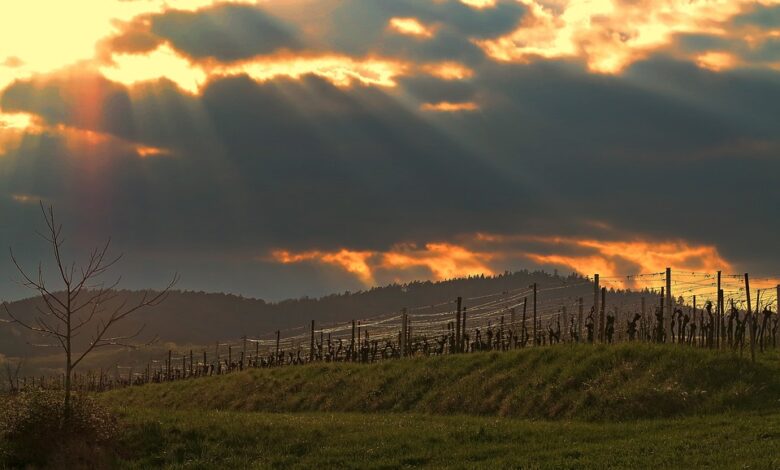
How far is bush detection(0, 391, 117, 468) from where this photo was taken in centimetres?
2488

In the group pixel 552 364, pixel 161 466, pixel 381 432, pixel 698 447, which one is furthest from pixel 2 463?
pixel 552 364

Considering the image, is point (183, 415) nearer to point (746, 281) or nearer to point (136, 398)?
point (746, 281)

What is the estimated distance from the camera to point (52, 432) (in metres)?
25.8

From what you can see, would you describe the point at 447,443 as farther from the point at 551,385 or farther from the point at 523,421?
the point at 551,385

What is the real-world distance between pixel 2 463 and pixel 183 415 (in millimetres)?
6410

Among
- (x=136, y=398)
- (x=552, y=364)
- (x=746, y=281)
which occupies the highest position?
(x=746, y=281)

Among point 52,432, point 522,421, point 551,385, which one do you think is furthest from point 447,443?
point 52,432

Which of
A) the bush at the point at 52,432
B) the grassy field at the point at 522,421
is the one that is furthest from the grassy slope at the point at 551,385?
the bush at the point at 52,432

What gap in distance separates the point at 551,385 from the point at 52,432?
695 inches

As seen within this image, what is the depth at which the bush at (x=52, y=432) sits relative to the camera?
81.6 ft

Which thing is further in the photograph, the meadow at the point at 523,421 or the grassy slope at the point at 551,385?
the grassy slope at the point at 551,385

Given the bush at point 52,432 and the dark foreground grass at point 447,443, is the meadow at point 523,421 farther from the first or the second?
the bush at point 52,432

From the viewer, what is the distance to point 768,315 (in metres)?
42.0

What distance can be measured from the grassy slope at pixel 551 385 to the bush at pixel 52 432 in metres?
14.9
